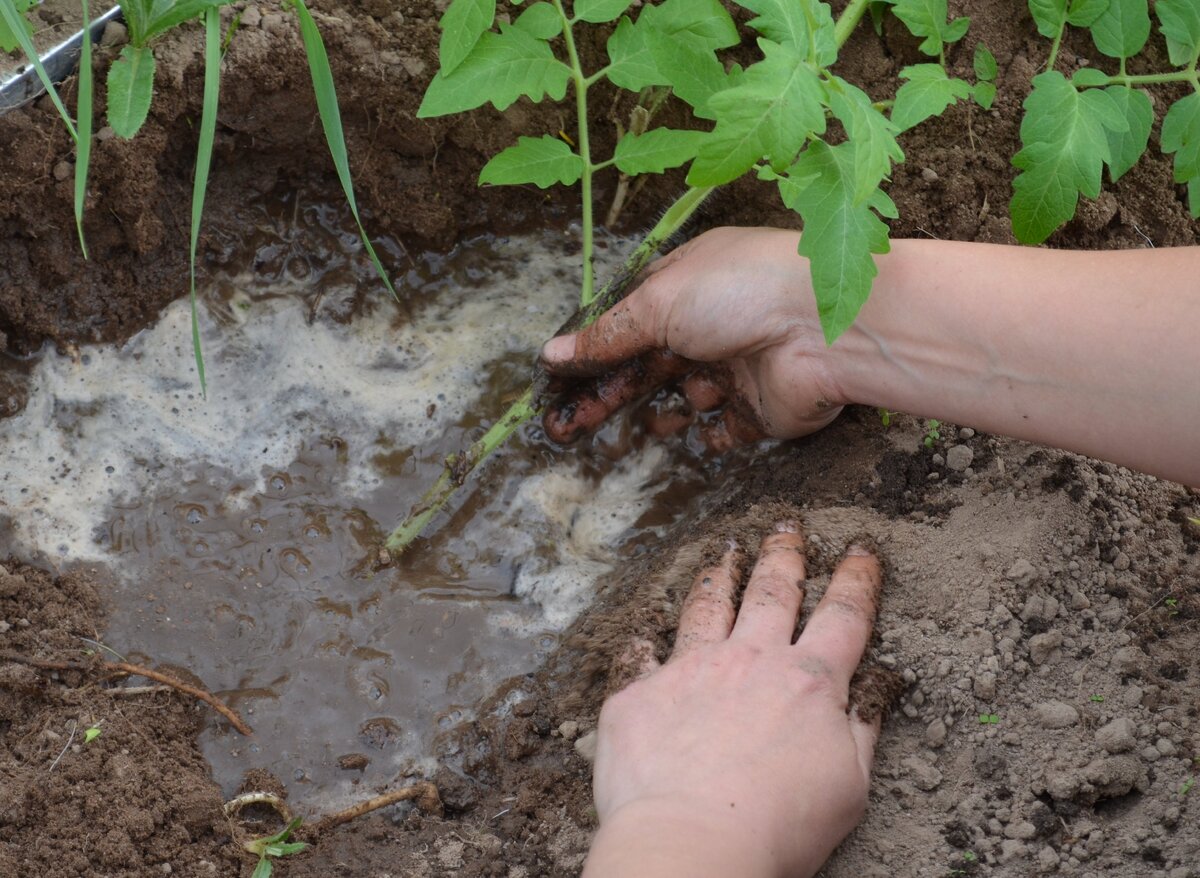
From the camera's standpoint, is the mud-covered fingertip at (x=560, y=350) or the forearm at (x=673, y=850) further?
the mud-covered fingertip at (x=560, y=350)

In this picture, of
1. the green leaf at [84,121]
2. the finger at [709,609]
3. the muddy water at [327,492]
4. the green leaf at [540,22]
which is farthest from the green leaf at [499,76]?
the finger at [709,609]

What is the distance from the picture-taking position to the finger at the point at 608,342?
6.21ft

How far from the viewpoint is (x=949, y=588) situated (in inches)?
64.5

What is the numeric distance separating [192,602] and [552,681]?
2.37 ft

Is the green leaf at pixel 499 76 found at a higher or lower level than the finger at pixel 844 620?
higher

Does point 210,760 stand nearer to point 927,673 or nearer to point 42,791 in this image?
point 42,791

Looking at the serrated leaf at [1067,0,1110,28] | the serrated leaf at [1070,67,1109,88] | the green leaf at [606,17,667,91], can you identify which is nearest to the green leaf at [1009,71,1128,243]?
the serrated leaf at [1070,67,1109,88]

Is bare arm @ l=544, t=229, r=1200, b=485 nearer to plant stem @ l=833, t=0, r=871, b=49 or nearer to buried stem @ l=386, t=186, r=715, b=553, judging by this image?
buried stem @ l=386, t=186, r=715, b=553

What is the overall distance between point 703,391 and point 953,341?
0.56m

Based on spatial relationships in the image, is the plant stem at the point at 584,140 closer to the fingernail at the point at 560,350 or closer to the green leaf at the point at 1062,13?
the fingernail at the point at 560,350

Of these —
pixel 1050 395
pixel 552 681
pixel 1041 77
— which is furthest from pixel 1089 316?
pixel 552 681

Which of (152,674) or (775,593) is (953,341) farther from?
(152,674)

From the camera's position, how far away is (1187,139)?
5.45 feet

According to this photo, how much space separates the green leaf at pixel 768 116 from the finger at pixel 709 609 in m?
0.75
